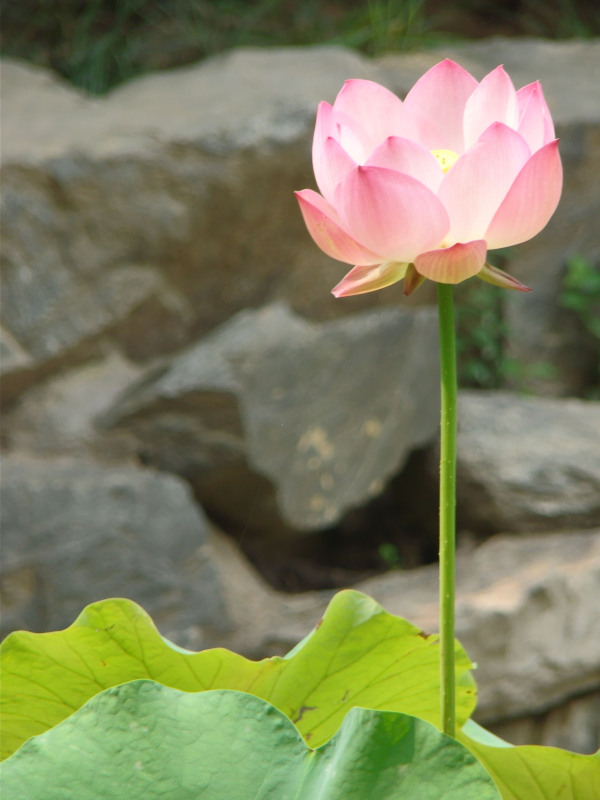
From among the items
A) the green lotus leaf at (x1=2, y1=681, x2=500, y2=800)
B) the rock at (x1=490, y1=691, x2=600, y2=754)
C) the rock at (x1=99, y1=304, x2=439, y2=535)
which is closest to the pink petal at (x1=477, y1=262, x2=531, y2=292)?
the green lotus leaf at (x1=2, y1=681, x2=500, y2=800)

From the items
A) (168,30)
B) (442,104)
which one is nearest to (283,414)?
(442,104)

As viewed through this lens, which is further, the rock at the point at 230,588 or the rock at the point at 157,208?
the rock at the point at 157,208

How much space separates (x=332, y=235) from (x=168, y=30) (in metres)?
2.81

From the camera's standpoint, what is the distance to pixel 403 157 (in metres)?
0.39

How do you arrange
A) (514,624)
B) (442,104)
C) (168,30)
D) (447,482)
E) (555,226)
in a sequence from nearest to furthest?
(447,482)
(442,104)
(514,624)
(555,226)
(168,30)

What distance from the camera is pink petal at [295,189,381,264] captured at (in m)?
0.41

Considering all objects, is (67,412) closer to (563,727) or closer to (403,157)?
(563,727)

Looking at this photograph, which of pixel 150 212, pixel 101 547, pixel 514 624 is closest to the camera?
pixel 101 547

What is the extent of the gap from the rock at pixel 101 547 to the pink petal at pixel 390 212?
1238 mm

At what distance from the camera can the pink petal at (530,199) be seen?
0.39 meters

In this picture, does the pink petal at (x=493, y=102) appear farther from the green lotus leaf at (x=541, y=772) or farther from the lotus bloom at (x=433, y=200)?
the green lotus leaf at (x=541, y=772)

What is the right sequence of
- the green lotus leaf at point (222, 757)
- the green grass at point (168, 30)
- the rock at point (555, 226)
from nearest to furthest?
the green lotus leaf at point (222, 757), the rock at point (555, 226), the green grass at point (168, 30)

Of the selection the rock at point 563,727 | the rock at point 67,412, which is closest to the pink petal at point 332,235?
the rock at point 67,412

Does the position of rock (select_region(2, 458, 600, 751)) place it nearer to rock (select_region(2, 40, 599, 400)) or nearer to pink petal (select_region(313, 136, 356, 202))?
rock (select_region(2, 40, 599, 400))
